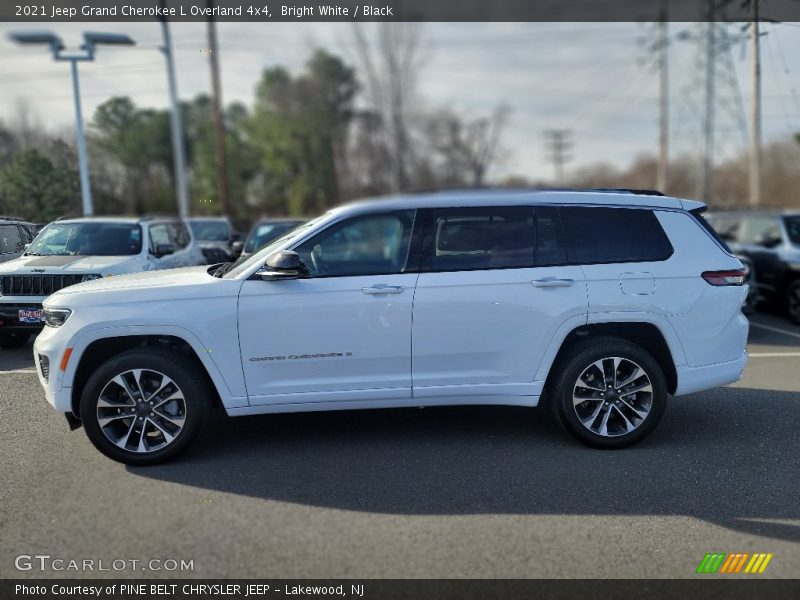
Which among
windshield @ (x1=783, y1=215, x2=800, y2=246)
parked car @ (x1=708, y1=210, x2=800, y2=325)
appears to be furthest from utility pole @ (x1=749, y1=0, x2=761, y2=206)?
windshield @ (x1=783, y1=215, x2=800, y2=246)

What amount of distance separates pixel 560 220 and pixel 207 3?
1443 cm

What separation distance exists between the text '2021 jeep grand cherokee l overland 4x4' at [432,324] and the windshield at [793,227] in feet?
23.1

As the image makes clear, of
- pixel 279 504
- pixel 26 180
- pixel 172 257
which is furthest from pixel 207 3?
pixel 279 504

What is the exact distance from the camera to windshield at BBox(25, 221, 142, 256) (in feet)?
26.6

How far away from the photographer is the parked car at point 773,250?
1034 centimetres

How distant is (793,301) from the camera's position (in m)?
10.3

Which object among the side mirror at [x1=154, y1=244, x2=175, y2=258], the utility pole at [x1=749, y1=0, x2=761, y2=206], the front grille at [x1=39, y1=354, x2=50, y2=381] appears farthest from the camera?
the utility pole at [x1=749, y1=0, x2=761, y2=206]

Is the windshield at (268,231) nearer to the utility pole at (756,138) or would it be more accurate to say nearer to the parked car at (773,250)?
the parked car at (773,250)

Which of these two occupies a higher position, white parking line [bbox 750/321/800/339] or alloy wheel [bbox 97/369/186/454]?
alloy wheel [bbox 97/369/186/454]

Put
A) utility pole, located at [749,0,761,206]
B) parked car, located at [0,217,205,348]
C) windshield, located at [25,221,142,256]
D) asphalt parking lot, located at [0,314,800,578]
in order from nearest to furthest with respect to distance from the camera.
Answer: asphalt parking lot, located at [0,314,800,578] → parked car, located at [0,217,205,348] → windshield, located at [25,221,142,256] → utility pole, located at [749,0,761,206]

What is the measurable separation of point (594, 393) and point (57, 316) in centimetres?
402

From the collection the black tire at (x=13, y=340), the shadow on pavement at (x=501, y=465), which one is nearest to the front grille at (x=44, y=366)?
the shadow on pavement at (x=501, y=465)

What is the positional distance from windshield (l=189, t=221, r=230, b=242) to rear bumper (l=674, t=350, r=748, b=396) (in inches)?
449

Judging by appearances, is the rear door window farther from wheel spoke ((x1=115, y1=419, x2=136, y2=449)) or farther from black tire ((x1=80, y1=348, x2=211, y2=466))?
wheel spoke ((x1=115, y1=419, x2=136, y2=449))
